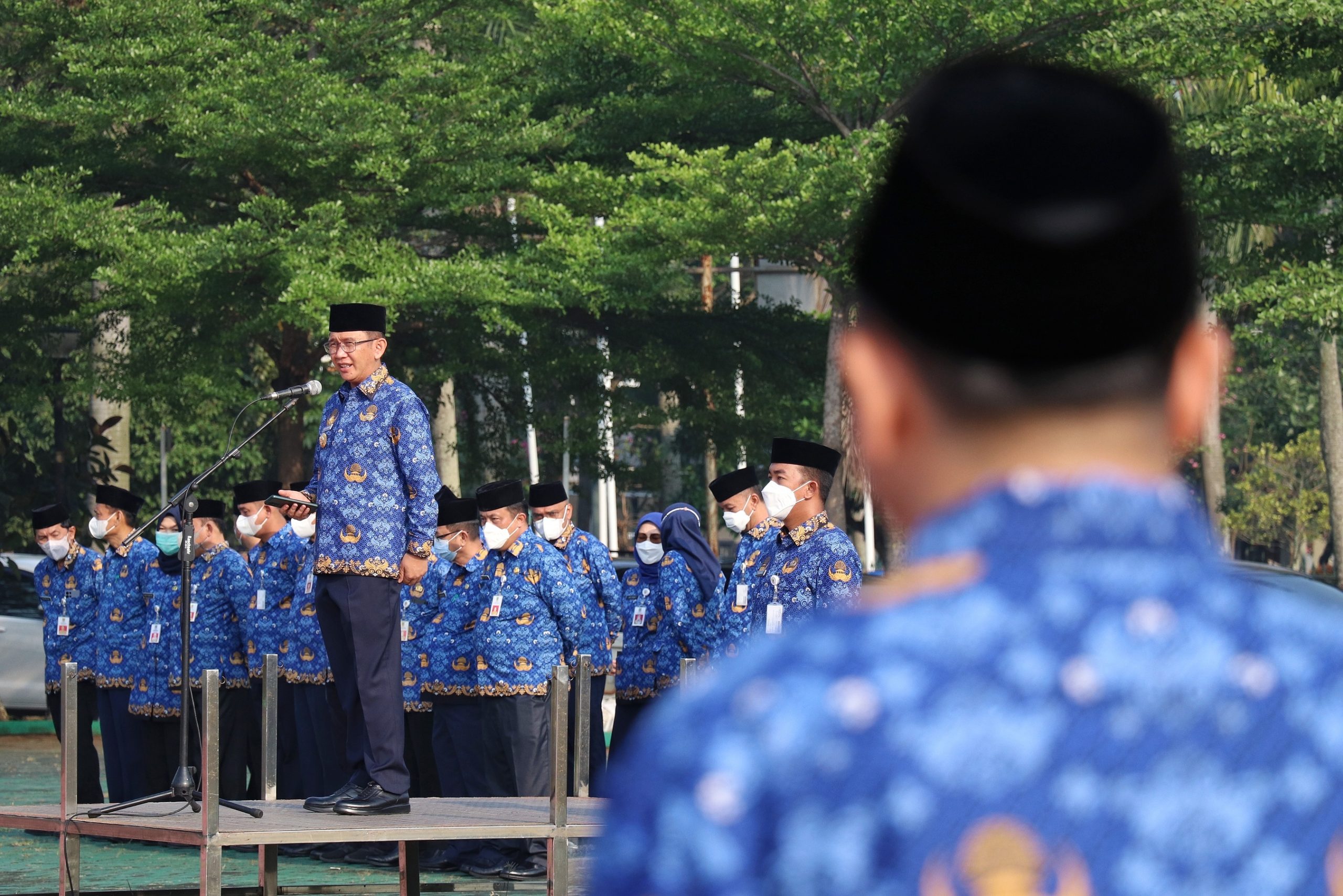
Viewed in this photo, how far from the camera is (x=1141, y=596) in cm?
115

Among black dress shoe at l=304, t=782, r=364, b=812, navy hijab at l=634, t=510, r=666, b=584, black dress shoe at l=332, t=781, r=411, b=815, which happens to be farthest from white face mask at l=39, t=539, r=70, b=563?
black dress shoe at l=332, t=781, r=411, b=815

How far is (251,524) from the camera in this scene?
40.2ft

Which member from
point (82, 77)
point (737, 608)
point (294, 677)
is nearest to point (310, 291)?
point (82, 77)

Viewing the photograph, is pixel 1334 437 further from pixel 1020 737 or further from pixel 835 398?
pixel 1020 737

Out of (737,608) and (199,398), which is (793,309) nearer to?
(199,398)

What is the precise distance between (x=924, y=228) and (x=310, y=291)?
1607cm

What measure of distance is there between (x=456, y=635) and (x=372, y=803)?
146 inches

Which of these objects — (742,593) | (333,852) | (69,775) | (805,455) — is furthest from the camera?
(333,852)

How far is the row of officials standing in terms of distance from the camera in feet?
23.1

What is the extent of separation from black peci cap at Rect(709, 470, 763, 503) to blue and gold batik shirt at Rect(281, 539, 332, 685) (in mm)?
2367

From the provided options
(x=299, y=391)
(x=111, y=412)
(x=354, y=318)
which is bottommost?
(x=299, y=391)

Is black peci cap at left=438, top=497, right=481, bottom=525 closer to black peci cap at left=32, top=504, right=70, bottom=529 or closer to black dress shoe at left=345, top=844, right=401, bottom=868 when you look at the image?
black dress shoe at left=345, top=844, right=401, bottom=868

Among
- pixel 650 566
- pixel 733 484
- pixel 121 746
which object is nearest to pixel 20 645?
pixel 121 746

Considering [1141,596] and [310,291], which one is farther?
[310,291]
